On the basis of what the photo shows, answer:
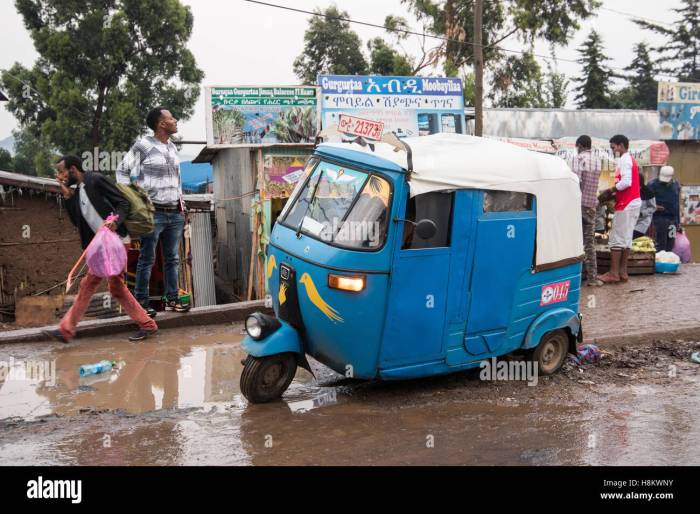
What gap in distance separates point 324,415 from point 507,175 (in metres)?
2.39

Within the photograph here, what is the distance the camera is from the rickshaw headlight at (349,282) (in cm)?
496

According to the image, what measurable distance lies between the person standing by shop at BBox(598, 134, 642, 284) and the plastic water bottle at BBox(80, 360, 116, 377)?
738 centimetres

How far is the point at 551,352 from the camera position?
6328 millimetres

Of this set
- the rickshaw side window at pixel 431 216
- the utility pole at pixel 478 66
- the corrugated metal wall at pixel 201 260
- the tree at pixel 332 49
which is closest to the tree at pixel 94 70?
the tree at pixel 332 49

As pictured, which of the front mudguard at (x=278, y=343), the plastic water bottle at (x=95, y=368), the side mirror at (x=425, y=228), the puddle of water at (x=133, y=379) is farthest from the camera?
the plastic water bottle at (x=95, y=368)

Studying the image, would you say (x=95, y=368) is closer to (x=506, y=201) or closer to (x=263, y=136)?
Answer: (x=506, y=201)

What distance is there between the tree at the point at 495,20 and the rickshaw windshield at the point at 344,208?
19646mm

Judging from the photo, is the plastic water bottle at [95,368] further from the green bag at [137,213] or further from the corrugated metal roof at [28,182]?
the corrugated metal roof at [28,182]

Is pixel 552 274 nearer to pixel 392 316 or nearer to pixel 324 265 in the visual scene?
pixel 392 316

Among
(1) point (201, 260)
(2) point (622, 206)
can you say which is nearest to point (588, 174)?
(2) point (622, 206)

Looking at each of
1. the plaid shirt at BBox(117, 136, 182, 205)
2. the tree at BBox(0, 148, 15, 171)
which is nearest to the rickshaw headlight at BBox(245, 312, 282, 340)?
the plaid shirt at BBox(117, 136, 182, 205)

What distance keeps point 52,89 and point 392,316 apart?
984 inches

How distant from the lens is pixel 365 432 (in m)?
4.85
